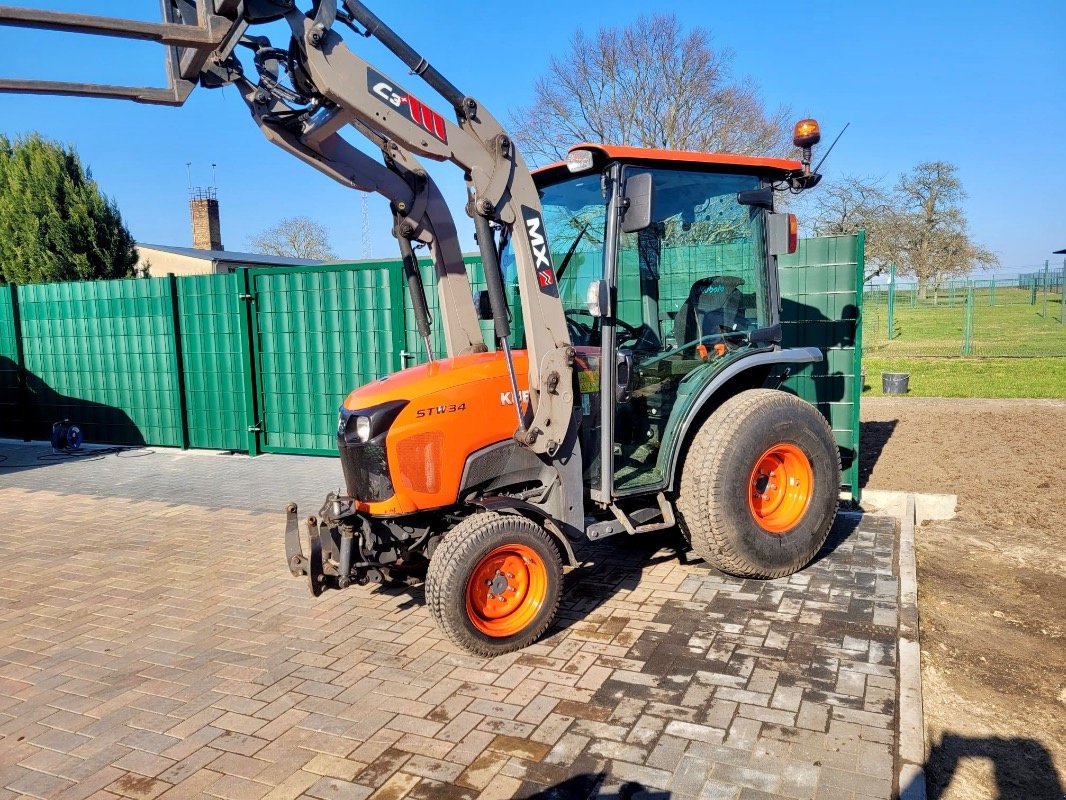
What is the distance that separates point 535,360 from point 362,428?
1.00 meters

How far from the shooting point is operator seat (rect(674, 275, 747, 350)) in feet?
16.4

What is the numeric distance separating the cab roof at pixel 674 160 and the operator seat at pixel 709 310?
27.6 inches

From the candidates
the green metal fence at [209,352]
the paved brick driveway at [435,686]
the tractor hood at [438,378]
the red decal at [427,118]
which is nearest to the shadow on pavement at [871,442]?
the green metal fence at [209,352]

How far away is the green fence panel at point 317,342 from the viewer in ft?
29.2

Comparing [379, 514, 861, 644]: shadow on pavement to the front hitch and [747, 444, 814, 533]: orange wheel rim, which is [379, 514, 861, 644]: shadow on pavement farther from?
the front hitch

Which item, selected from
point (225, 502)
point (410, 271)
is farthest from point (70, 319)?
point (410, 271)

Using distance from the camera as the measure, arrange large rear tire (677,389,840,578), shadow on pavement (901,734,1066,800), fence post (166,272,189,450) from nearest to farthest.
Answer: shadow on pavement (901,734,1066,800), large rear tire (677,389,840,578), fence post (166,272,189,450)

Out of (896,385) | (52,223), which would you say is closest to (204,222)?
(52,223)

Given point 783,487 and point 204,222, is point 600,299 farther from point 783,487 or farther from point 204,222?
point 204,222

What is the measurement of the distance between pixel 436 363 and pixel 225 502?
4.09m

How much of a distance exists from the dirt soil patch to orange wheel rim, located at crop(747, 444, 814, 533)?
912 mm

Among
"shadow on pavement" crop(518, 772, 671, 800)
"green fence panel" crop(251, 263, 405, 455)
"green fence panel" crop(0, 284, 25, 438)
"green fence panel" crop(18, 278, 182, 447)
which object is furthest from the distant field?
"green fence panel" crop(0, 284, 25, 438)

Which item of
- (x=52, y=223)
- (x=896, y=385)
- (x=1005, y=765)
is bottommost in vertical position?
(x=1005, y=765)

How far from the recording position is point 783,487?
206 inches
